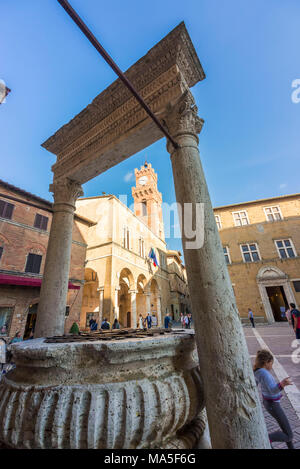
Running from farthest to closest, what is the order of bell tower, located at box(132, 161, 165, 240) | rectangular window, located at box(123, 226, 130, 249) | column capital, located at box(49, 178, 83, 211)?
bell tower, located at box(132, 161, 165, 240)
rectangular window, located at box(123, 226, 130, 249)
column capital, located at box(49, 178, 83, 211)

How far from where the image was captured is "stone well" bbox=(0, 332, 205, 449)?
131 centimetres

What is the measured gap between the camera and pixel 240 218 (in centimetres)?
1809

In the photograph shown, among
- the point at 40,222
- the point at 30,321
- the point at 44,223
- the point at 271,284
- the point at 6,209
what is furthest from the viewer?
the point at 271,284

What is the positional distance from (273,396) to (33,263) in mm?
12266

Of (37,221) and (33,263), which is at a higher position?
(37,221)

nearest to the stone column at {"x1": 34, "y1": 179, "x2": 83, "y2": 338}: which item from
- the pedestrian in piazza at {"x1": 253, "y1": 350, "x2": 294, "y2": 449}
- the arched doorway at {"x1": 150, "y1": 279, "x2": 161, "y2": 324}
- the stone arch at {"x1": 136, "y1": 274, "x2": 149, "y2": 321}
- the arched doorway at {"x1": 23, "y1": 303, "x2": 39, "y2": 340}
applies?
the pedestrian in piazza at {"x1": 253, "y1": 350, "x2": 294, "y2": 449}

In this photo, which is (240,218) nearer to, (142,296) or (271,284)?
(271,284)

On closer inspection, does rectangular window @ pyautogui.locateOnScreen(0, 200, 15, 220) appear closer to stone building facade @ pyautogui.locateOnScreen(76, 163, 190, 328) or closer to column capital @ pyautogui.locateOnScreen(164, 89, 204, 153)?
stone building facade @ pyautogui.locateOnScreen(76, 163, 190, 328)

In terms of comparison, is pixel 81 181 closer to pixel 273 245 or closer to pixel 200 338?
pixel 200 338

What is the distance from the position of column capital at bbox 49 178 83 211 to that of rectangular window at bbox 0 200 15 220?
350 inches

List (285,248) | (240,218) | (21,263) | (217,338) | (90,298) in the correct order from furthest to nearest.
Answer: (90,298) < (240,218) < (285,248) < (21,263) < (217,338)

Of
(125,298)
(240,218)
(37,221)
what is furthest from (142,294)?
(37,221)
